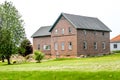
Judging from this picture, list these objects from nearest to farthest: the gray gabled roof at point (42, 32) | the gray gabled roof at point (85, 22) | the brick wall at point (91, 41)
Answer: the brick wall at point (91, 41), the gray gabled roof at point (85, 22), the gray gabled roof at point (42, 32)

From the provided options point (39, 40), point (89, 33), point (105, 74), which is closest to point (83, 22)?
point (89, 33)

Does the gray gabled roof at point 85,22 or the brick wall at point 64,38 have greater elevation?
the gray gabled roof at point 85,22

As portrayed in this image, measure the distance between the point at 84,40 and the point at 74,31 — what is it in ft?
9.95

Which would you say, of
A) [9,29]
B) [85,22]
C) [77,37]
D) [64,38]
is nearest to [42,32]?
[64,38]

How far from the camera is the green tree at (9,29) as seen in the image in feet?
181

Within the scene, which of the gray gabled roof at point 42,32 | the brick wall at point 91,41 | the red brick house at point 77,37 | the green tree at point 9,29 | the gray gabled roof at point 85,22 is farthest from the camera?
the gray gabled roof at point 42,32

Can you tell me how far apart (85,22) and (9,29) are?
1842 cm

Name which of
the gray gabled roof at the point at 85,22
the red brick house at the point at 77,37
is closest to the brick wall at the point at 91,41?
the red brick house at the point at 77,37

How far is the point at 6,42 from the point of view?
55188 mm

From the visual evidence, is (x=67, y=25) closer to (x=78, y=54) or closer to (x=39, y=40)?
(x=78, y=54)

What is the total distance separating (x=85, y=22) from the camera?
220ft

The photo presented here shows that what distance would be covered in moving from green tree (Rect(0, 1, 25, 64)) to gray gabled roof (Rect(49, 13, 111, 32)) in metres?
11.6

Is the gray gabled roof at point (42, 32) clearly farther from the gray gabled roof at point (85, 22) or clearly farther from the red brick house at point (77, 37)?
the gray gabled roof at point (85, 22)

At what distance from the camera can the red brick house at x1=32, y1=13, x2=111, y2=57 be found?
208ft
